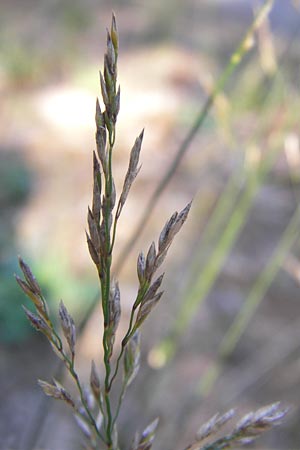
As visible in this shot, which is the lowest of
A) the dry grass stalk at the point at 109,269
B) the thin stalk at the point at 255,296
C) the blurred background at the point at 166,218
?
the dry grass stalk at the point at 109,269

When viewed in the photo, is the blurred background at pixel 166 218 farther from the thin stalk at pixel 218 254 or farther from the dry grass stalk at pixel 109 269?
the dry grass stalk at pixel 109 269

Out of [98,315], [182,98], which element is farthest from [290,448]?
[182,98]

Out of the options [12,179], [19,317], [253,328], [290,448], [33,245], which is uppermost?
[12,179]

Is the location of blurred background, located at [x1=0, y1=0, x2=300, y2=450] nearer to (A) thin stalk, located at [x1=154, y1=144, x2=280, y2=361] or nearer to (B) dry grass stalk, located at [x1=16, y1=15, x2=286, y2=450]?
(A) thin stalk, located at [x1=154, y1=144, x2=280, y2=361]

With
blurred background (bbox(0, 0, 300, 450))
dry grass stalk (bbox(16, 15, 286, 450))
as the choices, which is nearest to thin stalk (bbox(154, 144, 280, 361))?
blurred background (bbox(0, 0, 300, 450))

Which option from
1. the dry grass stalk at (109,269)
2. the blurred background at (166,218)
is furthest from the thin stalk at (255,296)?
the dry grass stalk at (109,269)

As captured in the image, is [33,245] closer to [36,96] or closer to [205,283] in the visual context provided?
[205,283]

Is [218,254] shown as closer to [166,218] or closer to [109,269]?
[109,269]

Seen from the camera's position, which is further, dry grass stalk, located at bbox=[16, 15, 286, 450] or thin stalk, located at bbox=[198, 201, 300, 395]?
thin stalk, located at bbox=[198, 201, 300, 395]

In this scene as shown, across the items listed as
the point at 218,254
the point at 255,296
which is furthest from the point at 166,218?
the point at 218,254
